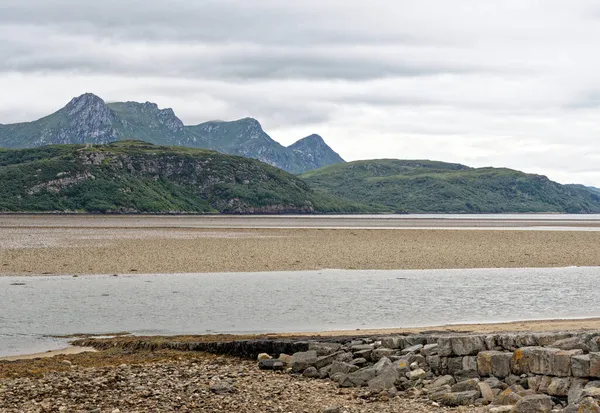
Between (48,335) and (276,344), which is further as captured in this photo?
(48,335)

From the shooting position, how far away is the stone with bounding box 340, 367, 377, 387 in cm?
1616

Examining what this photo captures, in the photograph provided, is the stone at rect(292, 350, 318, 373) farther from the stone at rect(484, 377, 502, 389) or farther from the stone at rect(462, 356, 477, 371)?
the stone at rect(484, 377, 502, 389)

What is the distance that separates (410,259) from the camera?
50.3 metres

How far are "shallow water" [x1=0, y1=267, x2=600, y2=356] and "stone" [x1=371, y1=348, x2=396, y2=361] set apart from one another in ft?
23.6

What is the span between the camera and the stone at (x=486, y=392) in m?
14.6

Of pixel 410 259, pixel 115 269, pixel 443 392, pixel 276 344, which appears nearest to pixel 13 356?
pixel 276 344

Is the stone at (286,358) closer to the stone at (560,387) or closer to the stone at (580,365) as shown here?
the stone at (560,387)

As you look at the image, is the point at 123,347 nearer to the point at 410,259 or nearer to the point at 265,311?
the point at 265,311

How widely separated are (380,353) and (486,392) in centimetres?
331

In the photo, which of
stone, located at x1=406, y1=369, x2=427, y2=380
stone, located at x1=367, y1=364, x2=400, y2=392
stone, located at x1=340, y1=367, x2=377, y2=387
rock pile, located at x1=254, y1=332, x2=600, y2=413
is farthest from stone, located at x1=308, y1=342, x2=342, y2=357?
stone, located at x1=406, y1=369, x2=427, y2=380

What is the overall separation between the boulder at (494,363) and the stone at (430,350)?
1168 mm

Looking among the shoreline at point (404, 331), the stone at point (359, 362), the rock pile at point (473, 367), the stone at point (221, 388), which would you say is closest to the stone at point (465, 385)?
the rock pile at point (473, 367)

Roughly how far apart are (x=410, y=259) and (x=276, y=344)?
3240 centimetres

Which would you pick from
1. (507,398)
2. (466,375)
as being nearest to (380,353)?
(466,375)
